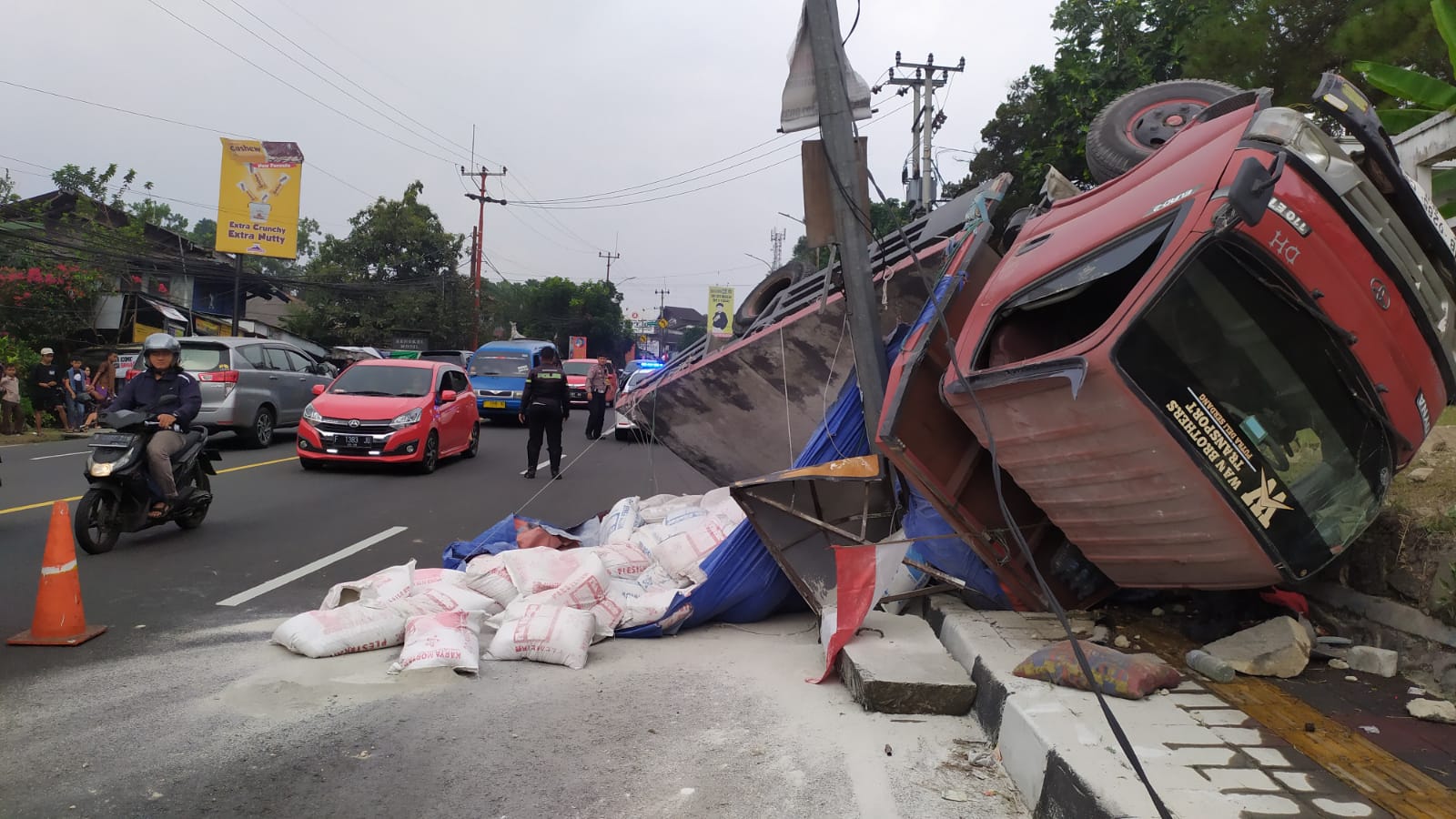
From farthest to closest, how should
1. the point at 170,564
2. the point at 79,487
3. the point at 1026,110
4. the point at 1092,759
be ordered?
the point at 1026,110, the point at 79,487, the point at 170,564, the point at 1092,759

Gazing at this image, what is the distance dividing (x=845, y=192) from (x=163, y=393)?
565cm

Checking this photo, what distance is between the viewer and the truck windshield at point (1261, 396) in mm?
3420

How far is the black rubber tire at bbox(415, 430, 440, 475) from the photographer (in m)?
12.6

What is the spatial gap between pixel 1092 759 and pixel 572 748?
195 cm

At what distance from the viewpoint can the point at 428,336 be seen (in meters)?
41.9

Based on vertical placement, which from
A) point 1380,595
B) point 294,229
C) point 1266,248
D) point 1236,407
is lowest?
point 1380,595

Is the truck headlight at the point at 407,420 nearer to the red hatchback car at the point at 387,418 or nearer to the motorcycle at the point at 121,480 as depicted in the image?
the red hatchback car at the point at 387,418

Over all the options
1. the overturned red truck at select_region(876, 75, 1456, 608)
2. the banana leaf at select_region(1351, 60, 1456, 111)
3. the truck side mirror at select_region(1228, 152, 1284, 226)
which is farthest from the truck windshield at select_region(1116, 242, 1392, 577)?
the banana leaf at select_region(1351, 60, 1456, 111)

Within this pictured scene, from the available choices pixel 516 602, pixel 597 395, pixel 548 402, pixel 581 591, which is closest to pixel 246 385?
pixel 548 402

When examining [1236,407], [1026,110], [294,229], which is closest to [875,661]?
[1236,407]

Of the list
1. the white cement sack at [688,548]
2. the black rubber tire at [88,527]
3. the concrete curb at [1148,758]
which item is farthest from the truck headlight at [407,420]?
the concrete curb at [1148,758]

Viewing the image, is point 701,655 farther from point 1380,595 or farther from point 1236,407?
point 1380,595

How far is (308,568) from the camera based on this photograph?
22.7 feet

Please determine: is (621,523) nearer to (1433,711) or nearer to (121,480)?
(121,480)
